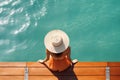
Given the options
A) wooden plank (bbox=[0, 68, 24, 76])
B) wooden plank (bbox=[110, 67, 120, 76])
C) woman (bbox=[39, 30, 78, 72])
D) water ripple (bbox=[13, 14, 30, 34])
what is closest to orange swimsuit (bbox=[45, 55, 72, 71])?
woman (bbox=[39, 30, 78, 72])

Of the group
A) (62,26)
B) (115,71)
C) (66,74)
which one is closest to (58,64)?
(66,74)

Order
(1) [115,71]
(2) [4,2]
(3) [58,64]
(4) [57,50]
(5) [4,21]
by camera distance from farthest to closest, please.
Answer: (2) [4,2] → (5) [4,21] → (1) [115,71] → (3) [58,64] → (4) [57,50]

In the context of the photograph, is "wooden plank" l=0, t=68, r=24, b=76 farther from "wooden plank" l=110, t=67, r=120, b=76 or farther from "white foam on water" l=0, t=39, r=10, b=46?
"white foam on water" l=0, t=39, r=10, b=46

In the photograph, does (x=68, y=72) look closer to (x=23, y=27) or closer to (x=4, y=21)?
(x=23, y=27)

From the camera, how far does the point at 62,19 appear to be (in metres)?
12.7

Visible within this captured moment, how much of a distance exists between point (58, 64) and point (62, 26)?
3.62 metres

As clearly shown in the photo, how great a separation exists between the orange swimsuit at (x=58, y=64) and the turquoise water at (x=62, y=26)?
8.81 ft

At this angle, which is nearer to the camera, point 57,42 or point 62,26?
point 57,42

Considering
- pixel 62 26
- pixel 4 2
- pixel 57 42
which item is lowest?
pixel 62 26

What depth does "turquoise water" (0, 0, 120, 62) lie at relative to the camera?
39.4 ft

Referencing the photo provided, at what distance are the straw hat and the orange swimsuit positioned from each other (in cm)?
39

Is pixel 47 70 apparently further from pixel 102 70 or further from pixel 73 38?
pixel 73 38

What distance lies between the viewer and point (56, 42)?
8.52 meters

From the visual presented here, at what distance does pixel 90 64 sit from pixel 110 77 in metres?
0.54
